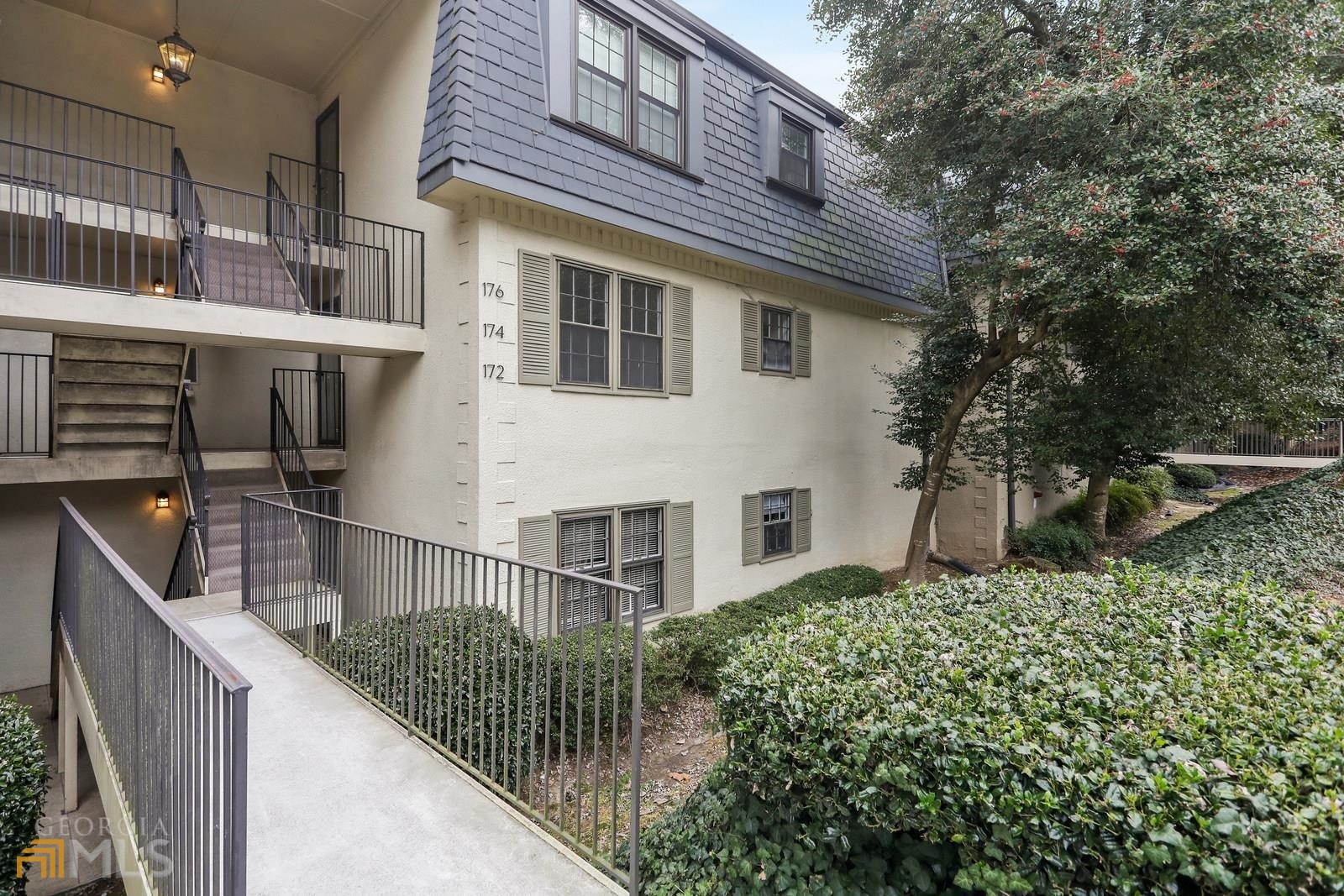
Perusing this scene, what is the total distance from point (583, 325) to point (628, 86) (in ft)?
10.3

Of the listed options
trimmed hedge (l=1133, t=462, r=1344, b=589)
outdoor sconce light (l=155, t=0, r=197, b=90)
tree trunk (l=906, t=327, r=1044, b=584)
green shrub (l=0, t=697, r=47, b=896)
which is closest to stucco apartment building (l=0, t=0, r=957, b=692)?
outdoor sconce light (l=155, t=0, r=197, b=90)

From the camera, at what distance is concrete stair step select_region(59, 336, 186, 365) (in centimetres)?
720

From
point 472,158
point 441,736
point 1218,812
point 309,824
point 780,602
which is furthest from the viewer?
point 780,602

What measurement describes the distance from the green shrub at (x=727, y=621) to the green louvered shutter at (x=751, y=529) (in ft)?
1.99

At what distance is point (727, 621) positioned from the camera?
27.2 feet

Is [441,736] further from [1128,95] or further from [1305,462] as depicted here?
[1305,462]

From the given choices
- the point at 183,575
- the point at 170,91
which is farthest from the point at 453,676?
the point at 170,91

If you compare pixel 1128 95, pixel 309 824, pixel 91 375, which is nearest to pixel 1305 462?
pixel 1128 95

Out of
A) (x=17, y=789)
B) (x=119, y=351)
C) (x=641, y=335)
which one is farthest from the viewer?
(x=641, y=335)

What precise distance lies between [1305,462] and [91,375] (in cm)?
2805

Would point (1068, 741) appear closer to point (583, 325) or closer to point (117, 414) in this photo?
point (583, 325)

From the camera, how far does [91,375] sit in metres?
7.37

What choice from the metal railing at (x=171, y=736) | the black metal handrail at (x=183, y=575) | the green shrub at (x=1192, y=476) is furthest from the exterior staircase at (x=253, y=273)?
the green shrub at (x=1192, y=476)

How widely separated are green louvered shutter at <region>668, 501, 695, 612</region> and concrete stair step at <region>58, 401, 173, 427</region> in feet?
21.8
